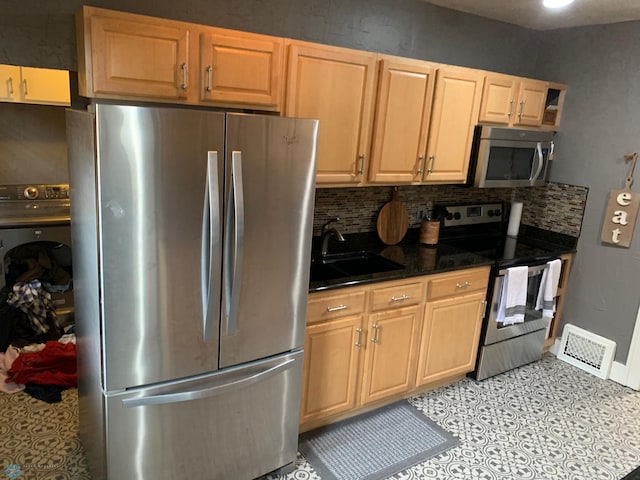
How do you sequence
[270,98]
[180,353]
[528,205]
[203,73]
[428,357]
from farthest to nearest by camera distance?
[528,205] < [428,357] < [270,98] < [203,73] < [180,353]

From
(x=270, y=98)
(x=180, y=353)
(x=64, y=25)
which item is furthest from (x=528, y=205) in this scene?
(x=64, y=25)

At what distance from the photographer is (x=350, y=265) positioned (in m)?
3.03

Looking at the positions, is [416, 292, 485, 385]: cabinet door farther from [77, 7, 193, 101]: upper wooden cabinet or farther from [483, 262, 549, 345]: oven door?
[77, 7, 193, 101]: upper wooden cabinet

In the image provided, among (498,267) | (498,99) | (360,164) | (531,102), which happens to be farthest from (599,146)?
(360,164)

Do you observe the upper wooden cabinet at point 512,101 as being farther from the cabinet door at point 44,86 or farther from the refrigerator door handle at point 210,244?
the cabinet door at point 44,86

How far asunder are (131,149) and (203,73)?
696 mm

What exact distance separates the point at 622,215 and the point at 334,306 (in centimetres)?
225

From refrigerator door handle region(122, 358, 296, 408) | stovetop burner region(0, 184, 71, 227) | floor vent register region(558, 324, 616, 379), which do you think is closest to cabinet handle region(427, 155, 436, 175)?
refrigerator door handle region(122, 358, 296, 408)

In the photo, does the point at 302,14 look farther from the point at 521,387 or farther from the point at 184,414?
the point at 521,387

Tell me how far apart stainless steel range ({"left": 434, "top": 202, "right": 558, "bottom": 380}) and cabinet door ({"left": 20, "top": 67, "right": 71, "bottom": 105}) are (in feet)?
9.46

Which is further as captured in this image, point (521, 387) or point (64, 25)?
point (521, 387)

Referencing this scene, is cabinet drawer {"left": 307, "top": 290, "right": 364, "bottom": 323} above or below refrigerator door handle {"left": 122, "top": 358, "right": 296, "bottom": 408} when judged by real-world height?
above

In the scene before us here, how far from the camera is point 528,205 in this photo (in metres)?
3.94

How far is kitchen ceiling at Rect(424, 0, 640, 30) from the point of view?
2871 millimetres
